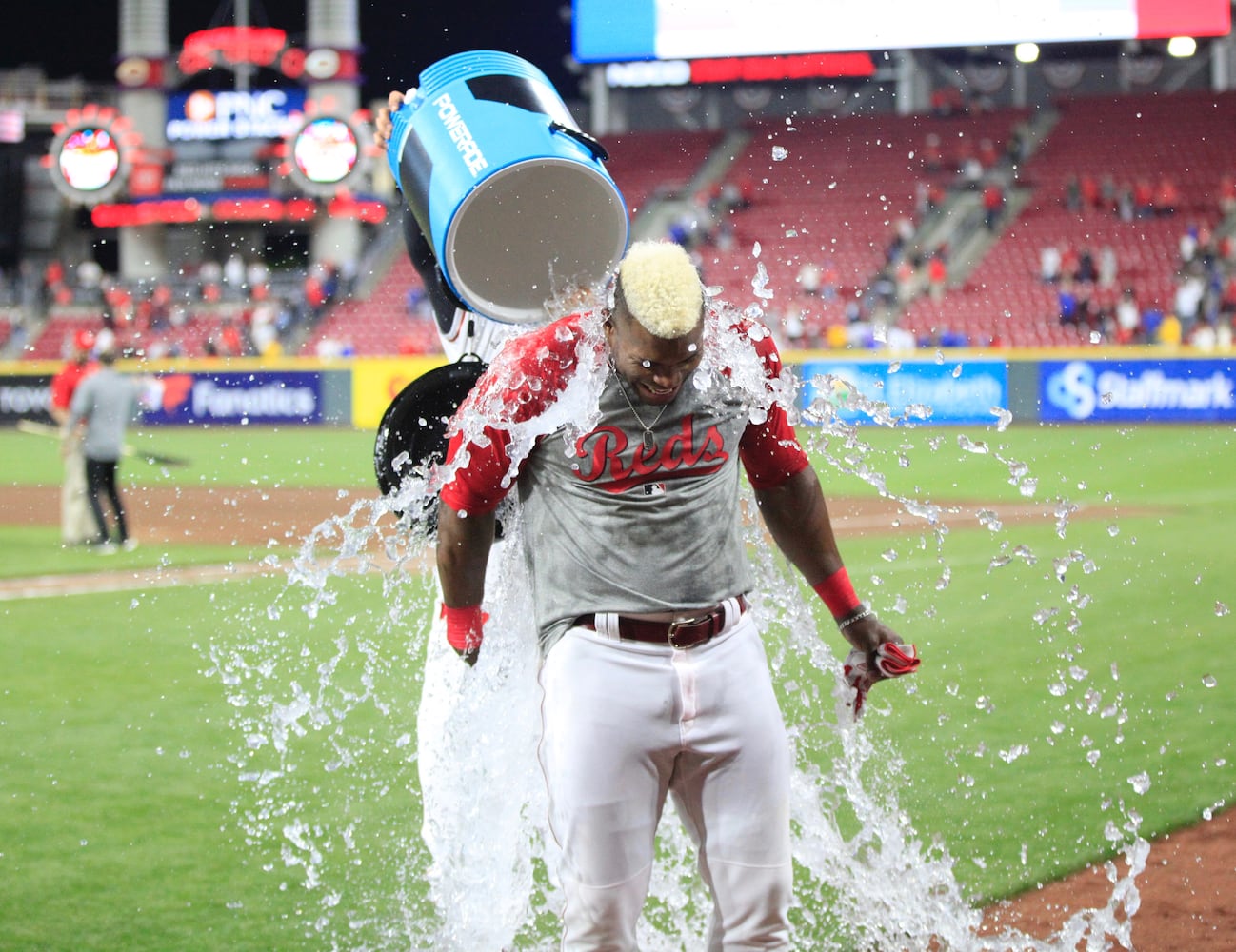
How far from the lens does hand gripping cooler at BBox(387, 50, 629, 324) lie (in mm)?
3844

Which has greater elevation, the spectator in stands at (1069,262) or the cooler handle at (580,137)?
the spectator in stands at (1069,262)

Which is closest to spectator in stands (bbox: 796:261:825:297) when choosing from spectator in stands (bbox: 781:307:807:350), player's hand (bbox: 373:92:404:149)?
spectator in stands (bbox: 781:307:807:350)

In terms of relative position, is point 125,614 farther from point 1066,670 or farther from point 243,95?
point 243,95

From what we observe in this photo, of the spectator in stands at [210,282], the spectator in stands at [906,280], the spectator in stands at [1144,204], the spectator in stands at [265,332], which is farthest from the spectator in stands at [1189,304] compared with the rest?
the spectator in stands at [210,282]

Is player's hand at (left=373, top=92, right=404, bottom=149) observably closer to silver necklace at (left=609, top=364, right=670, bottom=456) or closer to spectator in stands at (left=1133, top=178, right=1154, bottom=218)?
silver necklace at (left=609, top=364, right=670, bottom=456)

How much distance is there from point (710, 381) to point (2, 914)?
2863mm

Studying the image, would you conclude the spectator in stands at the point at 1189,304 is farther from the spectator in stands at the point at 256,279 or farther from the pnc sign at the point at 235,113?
the pnc sign at the point at 235,113

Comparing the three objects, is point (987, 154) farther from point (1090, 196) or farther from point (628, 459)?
point (628, 459)

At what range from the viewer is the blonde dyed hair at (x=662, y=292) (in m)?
2.81

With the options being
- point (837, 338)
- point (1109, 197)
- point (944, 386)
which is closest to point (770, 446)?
point (944, 386)

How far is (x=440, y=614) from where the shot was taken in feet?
12.8

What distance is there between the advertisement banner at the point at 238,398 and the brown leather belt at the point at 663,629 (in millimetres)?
23383

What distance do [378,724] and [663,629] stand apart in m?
3.76

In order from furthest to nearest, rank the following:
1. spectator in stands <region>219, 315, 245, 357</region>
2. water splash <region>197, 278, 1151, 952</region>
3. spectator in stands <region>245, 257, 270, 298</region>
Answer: spectator in stands <region>245, 257, 270, 298</region> < spectator in stands <region>219, 315, 245, 357</region> < water splash <region>197, 278, 1151, 952</region>
